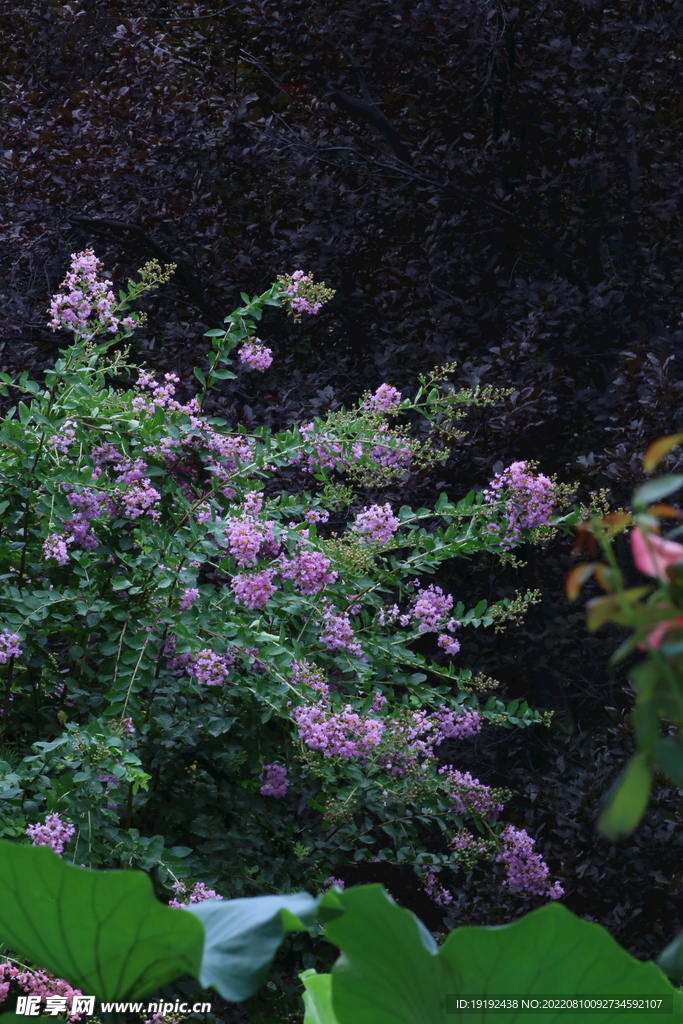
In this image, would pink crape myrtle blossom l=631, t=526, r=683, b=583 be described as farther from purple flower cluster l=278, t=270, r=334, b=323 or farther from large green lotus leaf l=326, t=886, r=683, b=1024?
purple flower cluster l=278, t=270, r=334, b=323

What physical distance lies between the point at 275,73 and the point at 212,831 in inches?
147

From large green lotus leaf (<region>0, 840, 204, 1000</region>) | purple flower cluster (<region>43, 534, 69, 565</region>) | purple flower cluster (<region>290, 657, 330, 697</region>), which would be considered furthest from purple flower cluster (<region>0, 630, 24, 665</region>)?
large green lotus leaf (<region>0, 840, 204, 1000</region>)

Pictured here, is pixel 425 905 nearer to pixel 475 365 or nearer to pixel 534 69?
pixel 475 365

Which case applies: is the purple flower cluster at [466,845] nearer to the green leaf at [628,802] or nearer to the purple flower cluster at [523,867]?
the purple flower cluster at [523,867]

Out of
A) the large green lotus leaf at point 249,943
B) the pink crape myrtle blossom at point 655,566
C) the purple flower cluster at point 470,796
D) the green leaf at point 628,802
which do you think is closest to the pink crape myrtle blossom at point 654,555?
the pink crape myrtle blossom at point 655,566

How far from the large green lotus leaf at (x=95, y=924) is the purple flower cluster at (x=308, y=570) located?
1287mm

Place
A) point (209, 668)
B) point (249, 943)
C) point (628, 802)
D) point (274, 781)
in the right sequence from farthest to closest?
point (274, 781) → point (209, 668) → point (249, 943) → point (628, 802)

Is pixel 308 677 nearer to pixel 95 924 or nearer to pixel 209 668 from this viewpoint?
pixel 209 668

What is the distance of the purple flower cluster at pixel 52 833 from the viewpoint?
6.13 feet

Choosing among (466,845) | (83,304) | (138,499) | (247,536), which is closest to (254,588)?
(247,536)

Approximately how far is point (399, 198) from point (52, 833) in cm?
340

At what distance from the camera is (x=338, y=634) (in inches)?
89.5

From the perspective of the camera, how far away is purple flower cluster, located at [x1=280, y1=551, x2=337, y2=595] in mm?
2250

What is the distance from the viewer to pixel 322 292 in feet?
8.50
